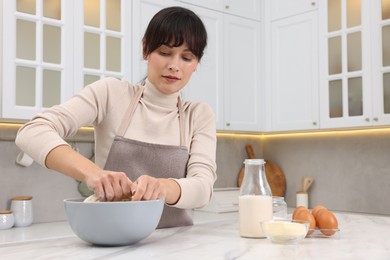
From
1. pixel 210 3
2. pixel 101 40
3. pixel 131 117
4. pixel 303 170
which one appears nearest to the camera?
pixel 131 117

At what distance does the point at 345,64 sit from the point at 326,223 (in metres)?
1.75

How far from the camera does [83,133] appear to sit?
8.80 ft

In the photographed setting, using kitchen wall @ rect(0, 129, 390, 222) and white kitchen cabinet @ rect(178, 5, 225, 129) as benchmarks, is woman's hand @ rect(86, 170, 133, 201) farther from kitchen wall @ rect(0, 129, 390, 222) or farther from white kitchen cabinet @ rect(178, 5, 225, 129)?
white kitchen cabinet @ rect(178, 5, 225, 129)

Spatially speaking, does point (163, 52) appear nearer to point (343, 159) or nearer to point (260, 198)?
point (260, 198)

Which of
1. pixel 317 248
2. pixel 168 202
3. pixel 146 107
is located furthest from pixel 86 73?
pixel 317 248

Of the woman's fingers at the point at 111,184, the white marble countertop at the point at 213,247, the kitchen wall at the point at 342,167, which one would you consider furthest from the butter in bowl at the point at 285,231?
the kitchen wall at the point at 342,167

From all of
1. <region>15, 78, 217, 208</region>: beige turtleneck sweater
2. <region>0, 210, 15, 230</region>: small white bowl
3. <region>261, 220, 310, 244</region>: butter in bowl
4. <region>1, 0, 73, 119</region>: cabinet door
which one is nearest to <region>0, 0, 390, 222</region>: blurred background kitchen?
<region>1, 0, 73, 119</region>: cabinet door

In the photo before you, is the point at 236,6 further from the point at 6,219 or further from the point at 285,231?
the point at 285,231

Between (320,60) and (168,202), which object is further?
(320,60)

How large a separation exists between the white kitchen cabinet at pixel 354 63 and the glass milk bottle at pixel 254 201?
5.16 feet

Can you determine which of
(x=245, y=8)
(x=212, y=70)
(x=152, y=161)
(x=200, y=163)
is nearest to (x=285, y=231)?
(x=200, y=163)

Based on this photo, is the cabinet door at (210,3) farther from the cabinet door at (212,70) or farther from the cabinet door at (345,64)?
the cabinet door at (345,64)

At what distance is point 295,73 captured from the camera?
304 centimetres

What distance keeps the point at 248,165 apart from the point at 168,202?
22 cm
